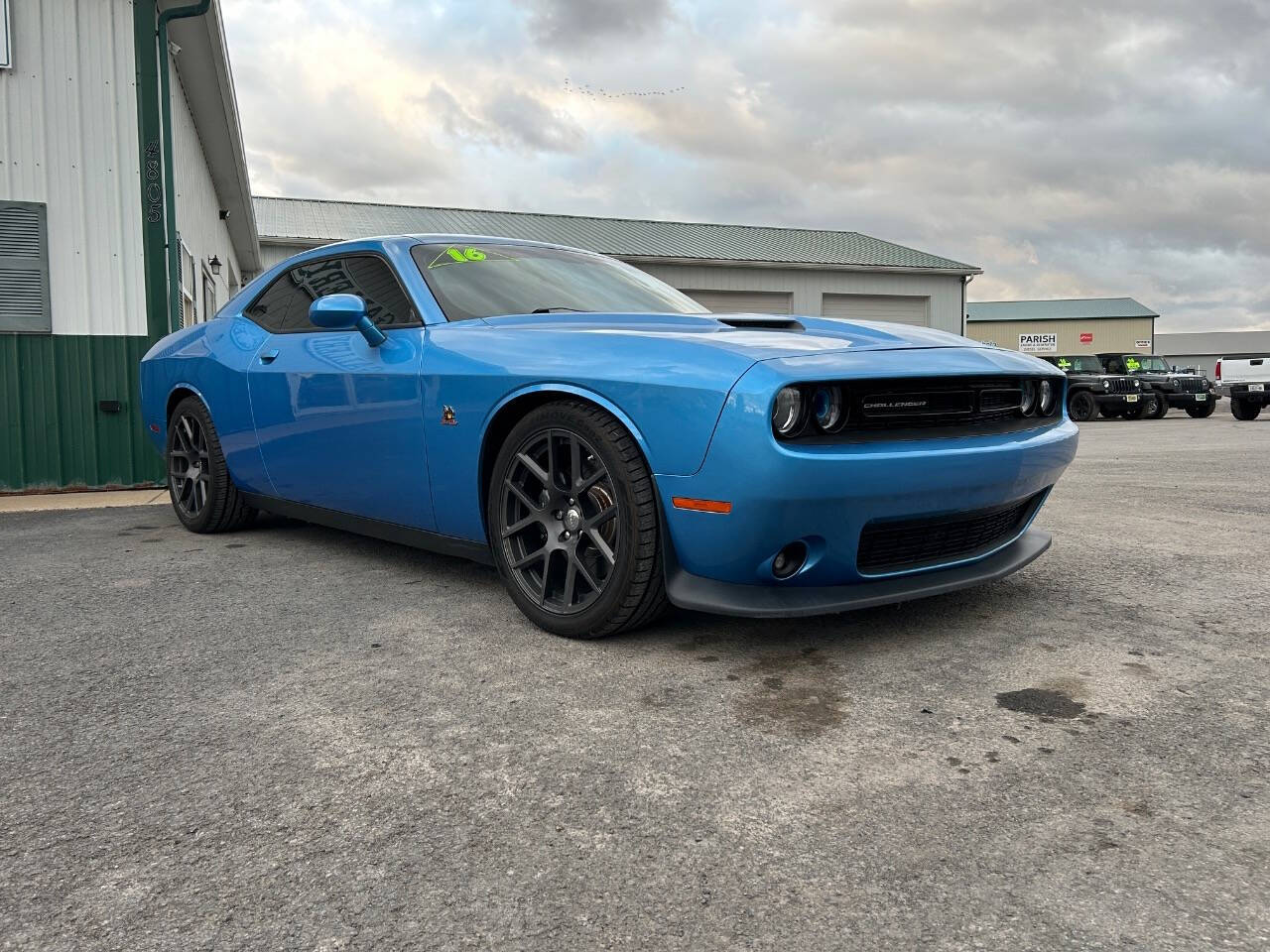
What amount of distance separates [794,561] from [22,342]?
6540mm

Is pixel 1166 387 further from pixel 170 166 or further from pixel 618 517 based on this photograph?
pixel 618 517

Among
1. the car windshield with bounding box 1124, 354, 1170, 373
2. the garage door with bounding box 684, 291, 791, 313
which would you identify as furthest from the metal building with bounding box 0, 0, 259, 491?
the car windshield with bounding box 1124, 354, 1170, 373

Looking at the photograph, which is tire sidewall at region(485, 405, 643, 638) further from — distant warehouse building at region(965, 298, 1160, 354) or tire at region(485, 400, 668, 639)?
distant warehouse building at region(965, 298, 1160, 354)

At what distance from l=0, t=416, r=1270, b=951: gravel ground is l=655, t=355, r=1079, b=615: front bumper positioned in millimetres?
194

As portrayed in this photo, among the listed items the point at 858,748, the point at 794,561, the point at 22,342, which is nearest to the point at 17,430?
the point at 22,342

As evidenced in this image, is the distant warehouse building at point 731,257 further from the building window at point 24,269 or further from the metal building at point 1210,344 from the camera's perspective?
the metal building at point 1210,344

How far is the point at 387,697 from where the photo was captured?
95.0 inches

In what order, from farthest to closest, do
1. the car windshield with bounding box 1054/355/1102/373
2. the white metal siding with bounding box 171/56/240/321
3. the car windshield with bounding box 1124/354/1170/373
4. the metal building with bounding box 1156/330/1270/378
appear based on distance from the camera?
the metal building with bounding box 1156/330/1270/378
the car windshield with bounding box 1054/355/1102/373
the car windshield with bounding box 1124/354/1170/373
the white metal siding with bounding box 171/56/240/321

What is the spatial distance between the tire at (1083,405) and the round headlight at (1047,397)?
1888cm

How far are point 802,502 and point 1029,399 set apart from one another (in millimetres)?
1099

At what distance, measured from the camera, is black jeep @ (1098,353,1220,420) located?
21.0 m

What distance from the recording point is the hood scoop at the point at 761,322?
3086mm

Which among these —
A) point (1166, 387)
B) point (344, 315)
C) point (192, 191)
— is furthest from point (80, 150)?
point (1166, 387)

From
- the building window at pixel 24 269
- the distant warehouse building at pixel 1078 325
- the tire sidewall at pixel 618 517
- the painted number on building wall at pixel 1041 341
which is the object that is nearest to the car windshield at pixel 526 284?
the tire sidewall at pixel 618 517
